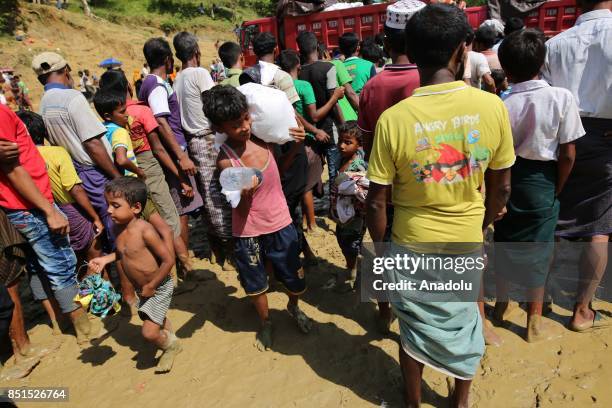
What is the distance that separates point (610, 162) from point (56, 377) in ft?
14.0

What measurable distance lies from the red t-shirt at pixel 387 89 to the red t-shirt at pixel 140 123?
6.85ft

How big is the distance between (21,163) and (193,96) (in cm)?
152

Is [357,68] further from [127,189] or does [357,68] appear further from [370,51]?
[127,189]

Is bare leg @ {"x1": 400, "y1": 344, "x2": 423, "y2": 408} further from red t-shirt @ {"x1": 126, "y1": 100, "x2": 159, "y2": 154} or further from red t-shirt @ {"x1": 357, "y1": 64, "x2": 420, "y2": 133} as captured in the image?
red t-shirt @ {"x1": 126, "y1": 100, "x2": 159, "y2": 154}

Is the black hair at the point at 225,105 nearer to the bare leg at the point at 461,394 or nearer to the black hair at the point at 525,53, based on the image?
the black hair at the point at 525,53

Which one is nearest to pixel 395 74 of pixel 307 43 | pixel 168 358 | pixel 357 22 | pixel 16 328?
pixel 307 43

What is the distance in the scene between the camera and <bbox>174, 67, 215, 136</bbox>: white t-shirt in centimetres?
392


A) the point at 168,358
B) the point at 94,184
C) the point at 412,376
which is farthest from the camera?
Answer: the point at 94,184

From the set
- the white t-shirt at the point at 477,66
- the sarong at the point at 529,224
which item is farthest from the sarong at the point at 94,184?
the white t-shirt at the point at 477,66

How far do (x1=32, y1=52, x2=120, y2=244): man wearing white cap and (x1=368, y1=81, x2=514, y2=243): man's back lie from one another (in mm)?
2447

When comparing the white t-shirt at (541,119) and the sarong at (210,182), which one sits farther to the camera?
the sarong at (210,182)

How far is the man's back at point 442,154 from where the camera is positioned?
185 cm

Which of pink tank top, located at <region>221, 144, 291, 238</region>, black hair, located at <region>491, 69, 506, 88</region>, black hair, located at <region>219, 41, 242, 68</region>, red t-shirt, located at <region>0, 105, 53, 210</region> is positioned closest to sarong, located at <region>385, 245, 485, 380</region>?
pink tank top, located at <region>221, 144, 291, 238</region>

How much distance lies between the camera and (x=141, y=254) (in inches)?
116
